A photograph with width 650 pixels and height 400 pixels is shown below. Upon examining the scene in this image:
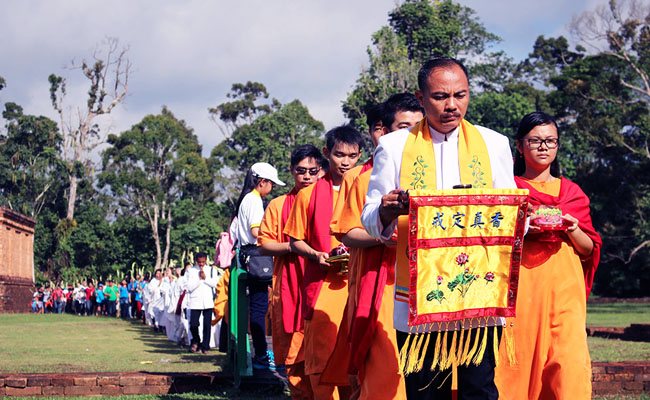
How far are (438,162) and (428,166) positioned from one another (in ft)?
0.26

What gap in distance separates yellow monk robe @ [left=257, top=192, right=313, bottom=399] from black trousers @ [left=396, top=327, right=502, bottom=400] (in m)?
2.93

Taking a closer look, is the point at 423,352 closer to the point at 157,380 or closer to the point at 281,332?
the point at 281,332

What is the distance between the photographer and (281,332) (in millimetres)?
6805

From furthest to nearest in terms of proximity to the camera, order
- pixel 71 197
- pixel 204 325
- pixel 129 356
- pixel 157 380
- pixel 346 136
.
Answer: pixel 71 197 → pixel 204 325 → pixel 129 356 → pixel 157 380 → pixel 346 136

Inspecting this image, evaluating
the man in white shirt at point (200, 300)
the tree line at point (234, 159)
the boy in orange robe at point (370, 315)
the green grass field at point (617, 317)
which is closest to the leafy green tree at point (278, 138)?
the tree line at point (234, 159)

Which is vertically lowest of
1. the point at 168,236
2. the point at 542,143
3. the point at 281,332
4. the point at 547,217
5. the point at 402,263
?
the point at 281,332

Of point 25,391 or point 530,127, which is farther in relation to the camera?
point 25,391

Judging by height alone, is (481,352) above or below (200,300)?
above

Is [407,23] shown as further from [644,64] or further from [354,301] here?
[354,301]

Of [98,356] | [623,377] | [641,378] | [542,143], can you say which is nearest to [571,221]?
[542,143]

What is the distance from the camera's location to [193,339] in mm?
15125

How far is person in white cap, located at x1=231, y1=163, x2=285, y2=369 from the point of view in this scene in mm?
8445

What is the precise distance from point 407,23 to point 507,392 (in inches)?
1806

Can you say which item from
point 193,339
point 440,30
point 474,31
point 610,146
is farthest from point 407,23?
point 193,339
